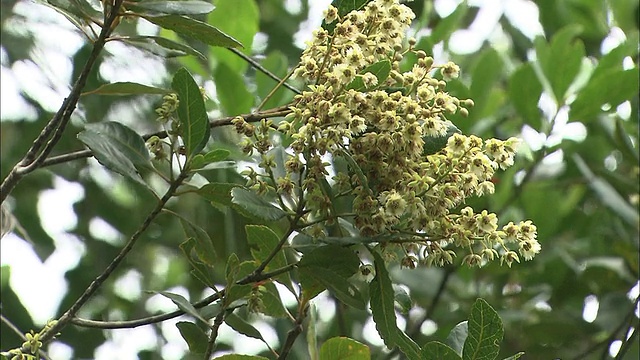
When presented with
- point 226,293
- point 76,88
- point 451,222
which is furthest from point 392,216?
point 76,88

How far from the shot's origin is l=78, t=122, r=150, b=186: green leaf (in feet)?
2.87

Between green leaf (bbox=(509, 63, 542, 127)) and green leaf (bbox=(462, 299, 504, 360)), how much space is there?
83 centimetres

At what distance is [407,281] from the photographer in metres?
1.77

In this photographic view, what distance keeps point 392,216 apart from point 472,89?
35.5 inches

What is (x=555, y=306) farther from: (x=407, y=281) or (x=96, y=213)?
(x=96, y=213)

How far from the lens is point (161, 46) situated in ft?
3.21

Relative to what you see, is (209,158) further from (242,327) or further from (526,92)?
(526,92)

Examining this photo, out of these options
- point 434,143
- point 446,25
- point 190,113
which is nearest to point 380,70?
point 434,143

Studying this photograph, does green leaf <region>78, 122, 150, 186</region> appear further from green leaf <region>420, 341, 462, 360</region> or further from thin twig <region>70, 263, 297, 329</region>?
green leaf <region>420, 341, 462, 360</region>

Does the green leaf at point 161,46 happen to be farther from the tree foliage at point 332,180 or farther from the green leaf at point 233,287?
the green leaf at point 233,287

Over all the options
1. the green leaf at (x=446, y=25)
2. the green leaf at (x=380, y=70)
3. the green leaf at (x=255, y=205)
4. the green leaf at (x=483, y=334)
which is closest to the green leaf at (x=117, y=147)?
the green leaf at (x=255, y=205)

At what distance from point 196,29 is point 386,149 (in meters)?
0.24

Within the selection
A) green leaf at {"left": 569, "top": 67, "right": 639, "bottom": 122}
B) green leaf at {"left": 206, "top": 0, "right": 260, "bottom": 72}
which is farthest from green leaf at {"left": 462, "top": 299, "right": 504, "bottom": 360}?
green leaf at {"left": 569, "top": 67, "right": 639, "bottom": 122}

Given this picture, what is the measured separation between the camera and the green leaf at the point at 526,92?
161 cm
